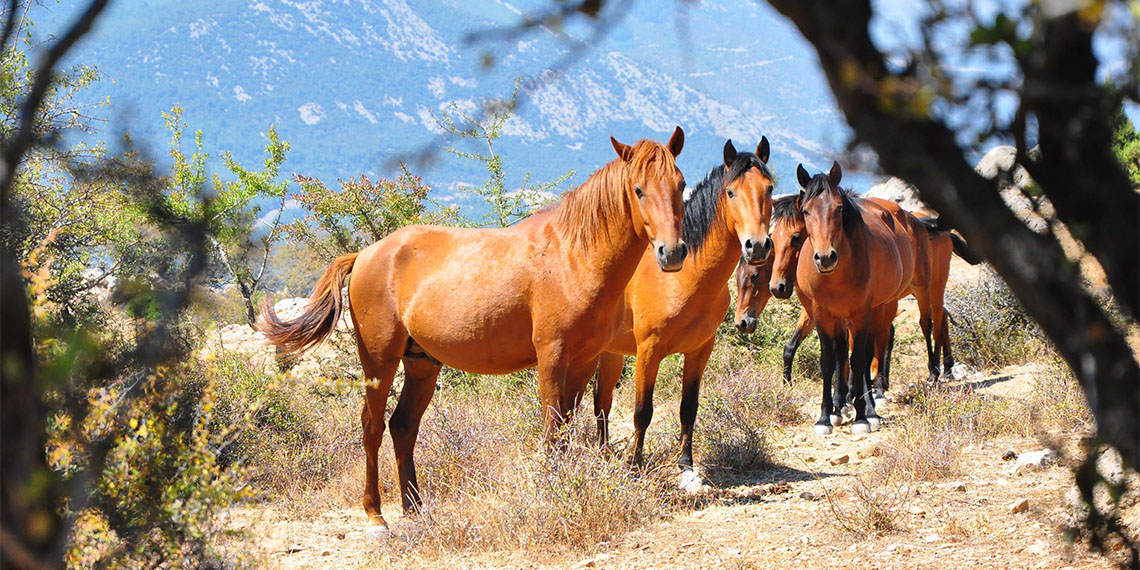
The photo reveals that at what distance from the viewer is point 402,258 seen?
613 centimetres

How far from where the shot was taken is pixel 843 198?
26.1 feet

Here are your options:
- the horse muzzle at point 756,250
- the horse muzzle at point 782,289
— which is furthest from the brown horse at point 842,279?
the horse muzzle at point 756,250

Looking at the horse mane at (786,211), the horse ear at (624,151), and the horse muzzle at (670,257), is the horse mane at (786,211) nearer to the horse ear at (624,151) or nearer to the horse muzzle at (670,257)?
the horse ear at (624,151)

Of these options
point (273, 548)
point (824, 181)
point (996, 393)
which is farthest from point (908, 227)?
point (273, 548)

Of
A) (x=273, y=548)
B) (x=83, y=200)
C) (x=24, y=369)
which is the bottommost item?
(x=273, y=548)

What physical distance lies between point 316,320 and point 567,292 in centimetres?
189

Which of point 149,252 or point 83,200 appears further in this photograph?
point 83,200

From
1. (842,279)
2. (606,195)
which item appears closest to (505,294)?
(606,195)

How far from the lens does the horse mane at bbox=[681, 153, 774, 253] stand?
20.1ft

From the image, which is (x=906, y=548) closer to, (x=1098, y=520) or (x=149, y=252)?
(x=1098, y=520)

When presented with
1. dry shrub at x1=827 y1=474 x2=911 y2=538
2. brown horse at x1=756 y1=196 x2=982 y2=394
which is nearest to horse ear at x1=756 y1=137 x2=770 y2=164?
dry shrub at x1=827 y1=474 x2=911 y2=538

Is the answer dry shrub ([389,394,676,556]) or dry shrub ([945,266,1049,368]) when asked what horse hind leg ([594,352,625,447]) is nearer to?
dry shrub ([389,394,676,556])

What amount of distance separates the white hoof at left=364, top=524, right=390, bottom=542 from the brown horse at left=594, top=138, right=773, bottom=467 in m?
1.47

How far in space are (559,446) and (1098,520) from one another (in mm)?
3551
